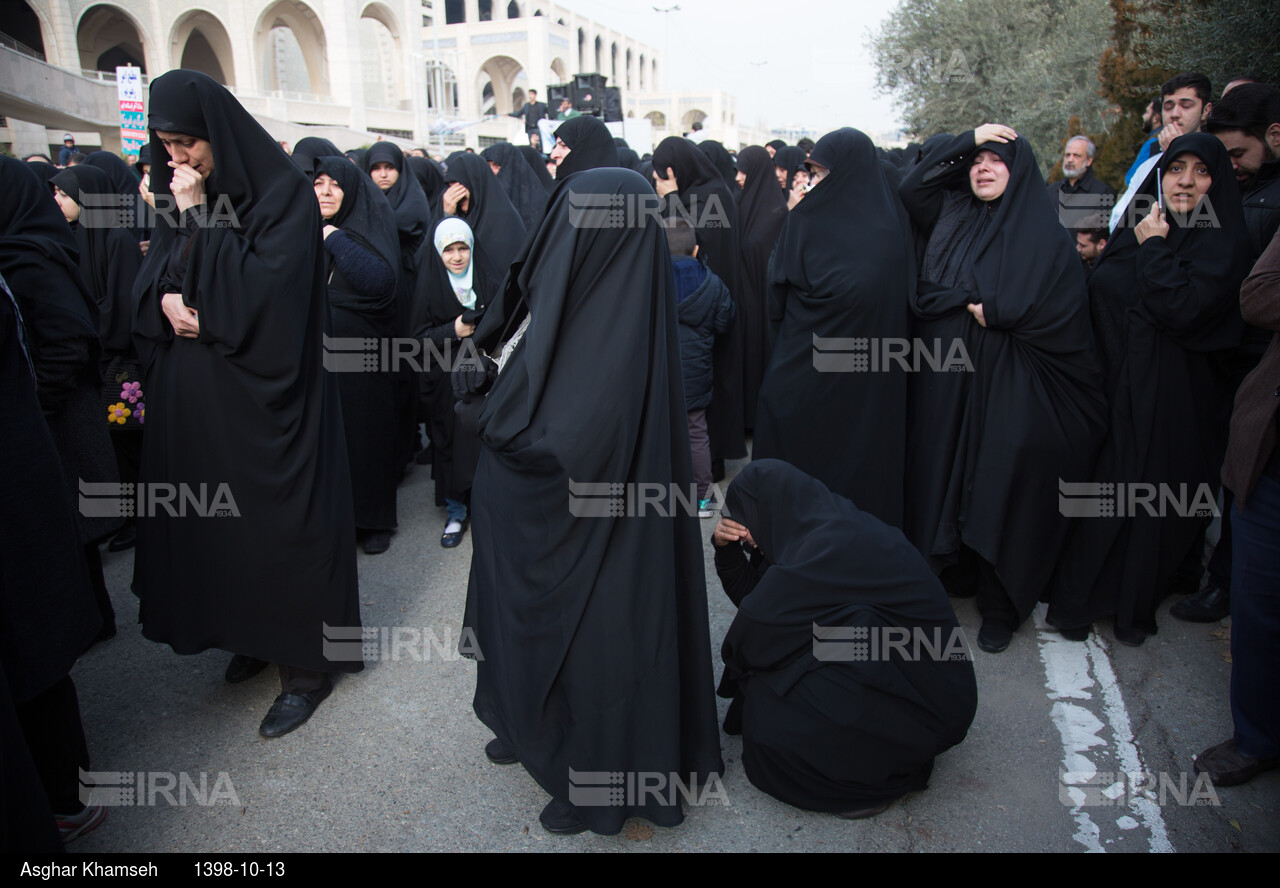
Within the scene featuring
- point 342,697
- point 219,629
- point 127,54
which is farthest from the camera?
point 127,54

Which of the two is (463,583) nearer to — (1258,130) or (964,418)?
(964,418)

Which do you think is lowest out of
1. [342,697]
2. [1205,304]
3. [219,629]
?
[342,697]

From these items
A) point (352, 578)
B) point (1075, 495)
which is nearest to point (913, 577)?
point (1075, 495)

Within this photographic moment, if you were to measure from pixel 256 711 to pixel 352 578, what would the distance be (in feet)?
1.88

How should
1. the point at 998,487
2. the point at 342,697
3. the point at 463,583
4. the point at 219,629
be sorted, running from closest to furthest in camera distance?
the point at 219,629
the point at 342,697
the point at 998,487
the point at 463,583

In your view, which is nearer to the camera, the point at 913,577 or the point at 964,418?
the point at 913,577

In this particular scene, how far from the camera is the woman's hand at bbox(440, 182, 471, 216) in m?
4.71

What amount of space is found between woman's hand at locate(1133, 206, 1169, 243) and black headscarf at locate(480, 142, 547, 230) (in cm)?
420

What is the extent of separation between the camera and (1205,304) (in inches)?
122

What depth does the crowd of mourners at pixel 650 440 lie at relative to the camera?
222 cm

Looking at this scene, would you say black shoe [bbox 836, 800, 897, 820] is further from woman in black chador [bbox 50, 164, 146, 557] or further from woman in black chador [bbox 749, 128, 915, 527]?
woman in black chador [bbox 50, 164, 146, 557]

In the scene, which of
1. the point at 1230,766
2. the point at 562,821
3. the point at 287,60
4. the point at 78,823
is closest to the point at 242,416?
the point at 78,823

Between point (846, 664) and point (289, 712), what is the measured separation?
1.91 meters

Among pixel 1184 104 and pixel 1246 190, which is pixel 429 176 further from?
pixel 1246 190
